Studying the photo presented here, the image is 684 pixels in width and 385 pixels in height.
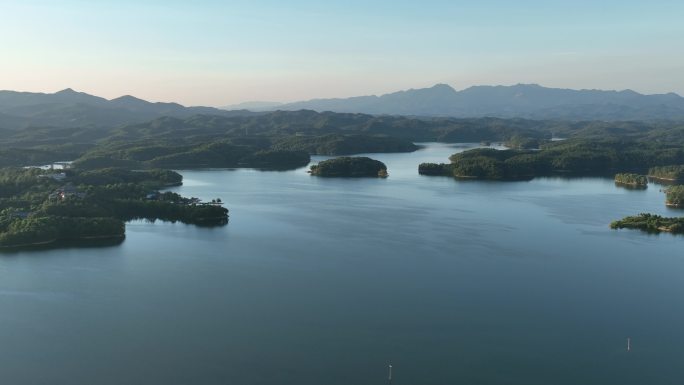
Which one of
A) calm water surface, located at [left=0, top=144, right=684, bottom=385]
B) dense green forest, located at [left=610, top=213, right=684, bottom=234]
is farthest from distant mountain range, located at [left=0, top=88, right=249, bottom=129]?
dense green forest, located at [left=610, top=213, right=684, bottom=234]

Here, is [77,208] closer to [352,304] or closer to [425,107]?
[352,304]

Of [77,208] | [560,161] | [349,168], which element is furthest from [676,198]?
[77,208]

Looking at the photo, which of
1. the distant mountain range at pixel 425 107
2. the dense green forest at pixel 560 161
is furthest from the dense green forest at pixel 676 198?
the distant mountain range at pixel 425 107

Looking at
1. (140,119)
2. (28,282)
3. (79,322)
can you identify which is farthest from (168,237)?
(140,119)

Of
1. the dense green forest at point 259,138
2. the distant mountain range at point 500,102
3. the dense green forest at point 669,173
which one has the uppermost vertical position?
the distant mountain range at point 500,102

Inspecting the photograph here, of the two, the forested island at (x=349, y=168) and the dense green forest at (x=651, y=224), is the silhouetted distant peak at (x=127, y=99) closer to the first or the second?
the forested island at (x=349, y=168)

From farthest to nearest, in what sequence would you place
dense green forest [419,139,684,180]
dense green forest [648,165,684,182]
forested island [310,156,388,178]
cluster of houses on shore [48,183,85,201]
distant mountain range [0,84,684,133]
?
distant mountain range [0,84,684,133], forested island [310,156,388,178], dense green forest [419,139,684,180], dense green forest [648,165,684,182], cluster of houses on shore [48,183,85,201]

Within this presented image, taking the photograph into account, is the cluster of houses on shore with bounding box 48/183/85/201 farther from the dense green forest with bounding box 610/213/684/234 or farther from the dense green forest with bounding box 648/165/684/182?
the dense green forest with bounding box 648/165/684/182
